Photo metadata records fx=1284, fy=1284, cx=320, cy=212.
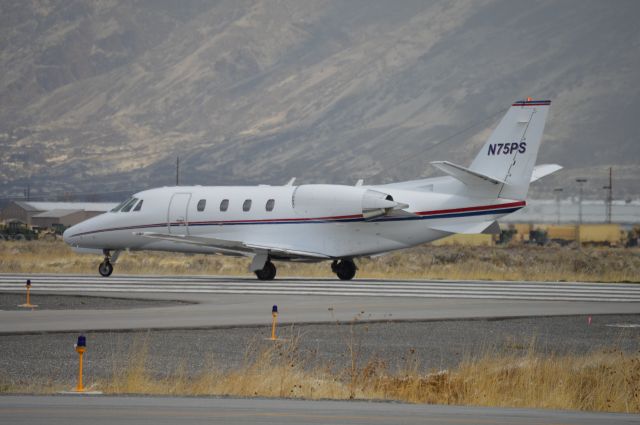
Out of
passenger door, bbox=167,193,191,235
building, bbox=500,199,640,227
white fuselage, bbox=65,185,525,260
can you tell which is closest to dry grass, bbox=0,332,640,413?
white fuselage, bbox=65,185,525,260

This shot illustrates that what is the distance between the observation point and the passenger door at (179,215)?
4153 centimetres

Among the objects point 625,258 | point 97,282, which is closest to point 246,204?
point 97,282

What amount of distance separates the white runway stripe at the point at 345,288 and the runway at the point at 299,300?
3cm

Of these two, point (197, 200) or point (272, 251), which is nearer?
point (272, 251)

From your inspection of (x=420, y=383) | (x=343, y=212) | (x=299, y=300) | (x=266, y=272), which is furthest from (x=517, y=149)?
(x=420, y=383)

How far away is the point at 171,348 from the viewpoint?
67.1 ft

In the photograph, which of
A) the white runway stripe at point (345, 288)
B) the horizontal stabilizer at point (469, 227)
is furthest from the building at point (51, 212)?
the horizontal stabilizer at point (469, 227)

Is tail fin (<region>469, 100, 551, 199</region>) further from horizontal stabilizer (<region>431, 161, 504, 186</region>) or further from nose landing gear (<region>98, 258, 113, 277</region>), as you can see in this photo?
nose landing gear (<region>98, 258, 113, 277</region>)

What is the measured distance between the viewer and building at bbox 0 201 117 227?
139125 mm

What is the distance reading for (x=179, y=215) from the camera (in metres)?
41.6

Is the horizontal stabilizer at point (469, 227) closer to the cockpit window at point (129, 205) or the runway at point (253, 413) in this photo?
the cockpit window at point (129, 205)

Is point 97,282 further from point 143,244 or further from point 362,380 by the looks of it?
point 362,380

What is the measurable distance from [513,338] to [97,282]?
17457 millimetres

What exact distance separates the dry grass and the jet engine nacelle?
19268 mm
